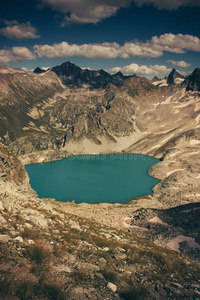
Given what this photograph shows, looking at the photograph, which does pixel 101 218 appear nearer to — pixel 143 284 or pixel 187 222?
pixel 187 222

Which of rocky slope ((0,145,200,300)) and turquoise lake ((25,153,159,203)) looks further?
turquoise lake ((25,153,159,203))

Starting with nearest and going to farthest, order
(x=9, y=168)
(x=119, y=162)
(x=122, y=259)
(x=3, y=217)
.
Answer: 1. (x=3, y=217)
2. (x=122, y=259)
3. (x=9, y=168)
4. (x=119, y=162)

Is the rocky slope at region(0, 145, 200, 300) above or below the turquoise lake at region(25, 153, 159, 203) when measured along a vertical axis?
above

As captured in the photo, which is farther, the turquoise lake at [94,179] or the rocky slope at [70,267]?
the turquoise lake at [94,179]

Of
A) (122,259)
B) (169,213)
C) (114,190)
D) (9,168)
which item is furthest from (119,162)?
(122,259)

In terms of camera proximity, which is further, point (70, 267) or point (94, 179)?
point (94, 179)

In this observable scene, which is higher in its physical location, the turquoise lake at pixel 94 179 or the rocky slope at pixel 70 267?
the rocky slope at pixel 70 267

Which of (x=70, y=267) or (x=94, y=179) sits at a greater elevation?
(x=70, y=267)

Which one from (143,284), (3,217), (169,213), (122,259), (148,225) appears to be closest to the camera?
(143,284)
